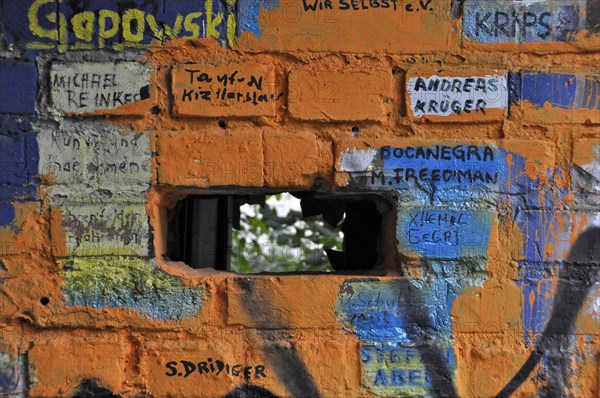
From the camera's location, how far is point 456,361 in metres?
2.05

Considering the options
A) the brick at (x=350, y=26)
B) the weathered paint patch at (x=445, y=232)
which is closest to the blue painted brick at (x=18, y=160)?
the brick at (x=350, y=26)

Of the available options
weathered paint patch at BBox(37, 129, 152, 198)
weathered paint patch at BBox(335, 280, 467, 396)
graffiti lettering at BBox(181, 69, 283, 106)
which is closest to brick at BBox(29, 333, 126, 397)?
weathered paint patch at BBox(37, 129, 152, 198)

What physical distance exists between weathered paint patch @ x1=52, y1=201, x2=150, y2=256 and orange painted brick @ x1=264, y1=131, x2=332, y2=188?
0.48 m

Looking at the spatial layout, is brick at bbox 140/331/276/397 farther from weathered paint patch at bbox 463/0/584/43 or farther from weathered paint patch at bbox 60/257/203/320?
weathered paint patch at bbox 463/0/584/43

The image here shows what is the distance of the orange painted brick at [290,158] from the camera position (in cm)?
206

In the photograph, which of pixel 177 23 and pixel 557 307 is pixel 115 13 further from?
pixel 557 307

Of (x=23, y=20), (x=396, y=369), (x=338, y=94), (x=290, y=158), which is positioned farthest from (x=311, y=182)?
(x=23, y=20)

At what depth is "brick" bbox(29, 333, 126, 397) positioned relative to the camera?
6.73 ft

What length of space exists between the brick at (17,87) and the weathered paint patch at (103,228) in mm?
383

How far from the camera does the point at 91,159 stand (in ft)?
6.82

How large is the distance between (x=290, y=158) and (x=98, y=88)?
73 cm

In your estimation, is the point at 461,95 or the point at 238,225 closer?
the point at 461,95

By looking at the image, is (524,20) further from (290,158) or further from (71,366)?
(71,366)

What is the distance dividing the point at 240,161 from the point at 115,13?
0.70 metres
